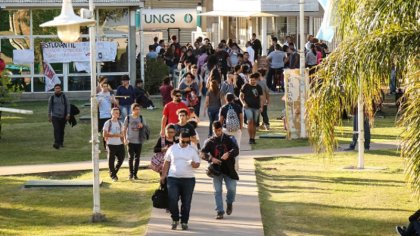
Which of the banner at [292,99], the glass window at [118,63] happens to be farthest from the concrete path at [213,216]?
the glass window at [118,63]

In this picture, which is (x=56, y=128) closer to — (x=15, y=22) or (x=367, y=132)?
(x=367, y=132)

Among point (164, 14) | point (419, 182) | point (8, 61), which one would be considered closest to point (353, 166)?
point (419, 182)

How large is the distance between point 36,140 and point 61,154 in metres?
3.11

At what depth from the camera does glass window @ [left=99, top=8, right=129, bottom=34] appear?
4075 centimetres

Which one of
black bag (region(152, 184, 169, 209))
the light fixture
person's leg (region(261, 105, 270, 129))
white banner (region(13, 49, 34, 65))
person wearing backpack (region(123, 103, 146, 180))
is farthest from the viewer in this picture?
white banner (region(13, 49, 34, 65))

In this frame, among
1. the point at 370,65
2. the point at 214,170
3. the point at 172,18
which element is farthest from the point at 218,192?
the point at 172,18

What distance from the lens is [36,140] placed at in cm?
2989

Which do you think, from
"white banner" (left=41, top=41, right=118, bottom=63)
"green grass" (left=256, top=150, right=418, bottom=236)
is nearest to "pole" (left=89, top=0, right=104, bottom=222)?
"green grass" (left=256, top=150, right=418, bottom=236)

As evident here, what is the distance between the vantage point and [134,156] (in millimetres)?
21953

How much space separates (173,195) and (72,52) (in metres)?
24.8

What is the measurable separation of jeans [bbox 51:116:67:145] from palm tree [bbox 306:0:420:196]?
13338mm

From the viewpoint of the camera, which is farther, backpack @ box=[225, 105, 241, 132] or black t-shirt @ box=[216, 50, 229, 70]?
black t-shirt @ box=[216, 50, 229, 70]

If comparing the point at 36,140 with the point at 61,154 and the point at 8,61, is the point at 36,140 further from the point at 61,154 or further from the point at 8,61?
the point at 8,61

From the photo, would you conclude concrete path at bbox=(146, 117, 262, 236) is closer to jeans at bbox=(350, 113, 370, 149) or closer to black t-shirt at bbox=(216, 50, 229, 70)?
jeans at bbox=(350, 113, 370, 149)
